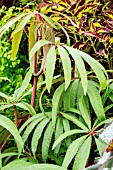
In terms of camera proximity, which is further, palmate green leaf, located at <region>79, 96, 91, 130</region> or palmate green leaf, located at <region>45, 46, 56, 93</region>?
palmate green leaf, located at <region>79, 96, 91, 130</region>

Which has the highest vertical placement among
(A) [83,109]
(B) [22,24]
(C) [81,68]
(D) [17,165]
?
(B) [22,24]

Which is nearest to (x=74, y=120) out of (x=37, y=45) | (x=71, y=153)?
(x=71, y=153)

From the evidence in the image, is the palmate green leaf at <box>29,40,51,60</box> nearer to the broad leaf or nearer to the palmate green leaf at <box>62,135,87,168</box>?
the broad leaf

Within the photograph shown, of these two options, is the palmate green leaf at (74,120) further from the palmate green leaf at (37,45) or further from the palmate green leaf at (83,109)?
the palmate green leaf at (37,45)

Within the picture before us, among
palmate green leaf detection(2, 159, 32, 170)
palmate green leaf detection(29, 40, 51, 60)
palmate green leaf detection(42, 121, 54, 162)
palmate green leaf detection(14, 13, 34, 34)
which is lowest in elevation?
palmate green leaf detection(2, 159, 32, 170)

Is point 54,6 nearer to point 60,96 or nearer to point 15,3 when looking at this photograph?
point 60,96

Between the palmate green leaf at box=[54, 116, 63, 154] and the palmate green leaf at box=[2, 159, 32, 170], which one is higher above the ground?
the palmate green leaf at box=[54, 116, 63, 154]

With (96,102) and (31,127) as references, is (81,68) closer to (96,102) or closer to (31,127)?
(96,102)

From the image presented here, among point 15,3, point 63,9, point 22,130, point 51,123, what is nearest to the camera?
point 51,123

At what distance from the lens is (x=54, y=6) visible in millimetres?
1503

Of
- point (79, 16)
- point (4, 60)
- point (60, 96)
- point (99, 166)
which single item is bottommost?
point (99, 166)

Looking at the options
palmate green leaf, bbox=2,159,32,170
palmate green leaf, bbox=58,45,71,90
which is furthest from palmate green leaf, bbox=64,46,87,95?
palmate green leaf, bbox=2,159,32,170

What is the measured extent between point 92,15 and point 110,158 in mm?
1251

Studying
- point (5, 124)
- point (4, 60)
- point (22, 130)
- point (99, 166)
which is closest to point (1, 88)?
point (4, 60)
